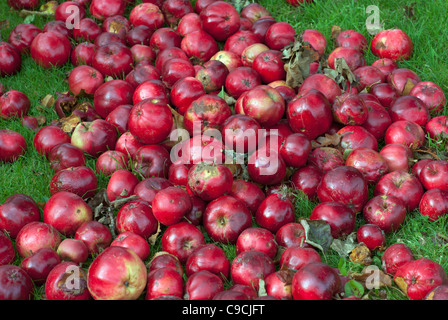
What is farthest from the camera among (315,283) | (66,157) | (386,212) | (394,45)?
(394,45)

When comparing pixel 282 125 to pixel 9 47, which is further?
pixel 9 47

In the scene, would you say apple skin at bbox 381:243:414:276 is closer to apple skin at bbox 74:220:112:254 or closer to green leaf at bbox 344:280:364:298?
green leaf at bbox 344:280:364:298

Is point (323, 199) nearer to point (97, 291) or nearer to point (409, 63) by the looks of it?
point (97, 291)

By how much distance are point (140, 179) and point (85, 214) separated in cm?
60

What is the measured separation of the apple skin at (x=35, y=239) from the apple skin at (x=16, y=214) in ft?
0.50

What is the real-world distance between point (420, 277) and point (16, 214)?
266 centimetres

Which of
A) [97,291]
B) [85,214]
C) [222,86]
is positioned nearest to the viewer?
[97,291]

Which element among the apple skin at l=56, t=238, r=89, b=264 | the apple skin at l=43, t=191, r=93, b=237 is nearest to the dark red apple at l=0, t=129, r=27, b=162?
the apple skin at l=43, t=191, r=93, b=237

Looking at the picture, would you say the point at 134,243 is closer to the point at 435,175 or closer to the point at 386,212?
the point at 386,212

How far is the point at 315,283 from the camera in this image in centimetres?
285

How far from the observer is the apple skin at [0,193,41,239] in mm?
3637

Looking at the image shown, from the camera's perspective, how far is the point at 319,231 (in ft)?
11.4

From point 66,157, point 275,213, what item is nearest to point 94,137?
point 66,157

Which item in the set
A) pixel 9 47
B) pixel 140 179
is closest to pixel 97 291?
pixel 140 179
